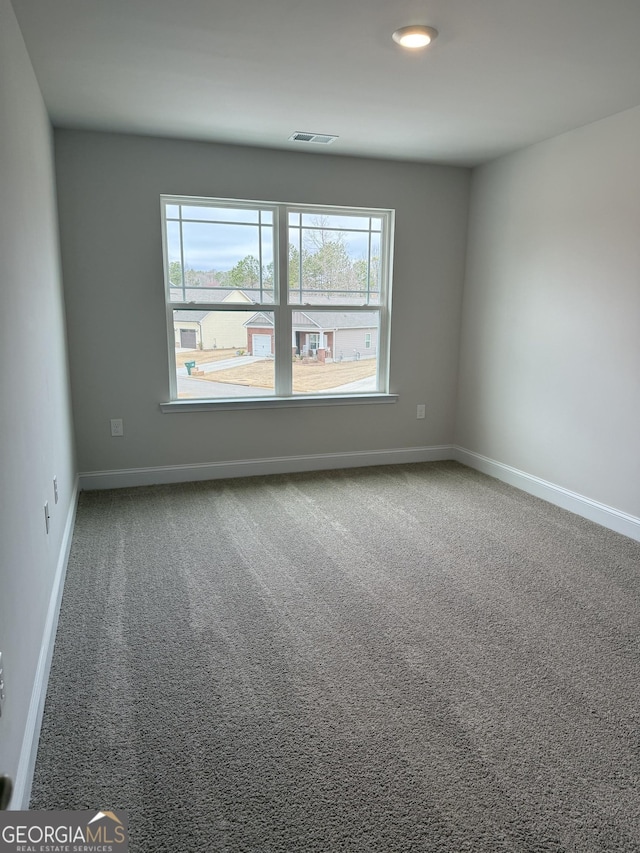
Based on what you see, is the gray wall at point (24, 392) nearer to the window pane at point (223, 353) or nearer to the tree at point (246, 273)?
the window pane at point (223, 353)

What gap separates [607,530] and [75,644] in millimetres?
3113

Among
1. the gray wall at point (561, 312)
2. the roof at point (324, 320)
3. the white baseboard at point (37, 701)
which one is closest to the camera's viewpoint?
the white baseboard at point (37, 701)

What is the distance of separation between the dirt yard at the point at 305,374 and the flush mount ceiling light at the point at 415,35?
254 cm

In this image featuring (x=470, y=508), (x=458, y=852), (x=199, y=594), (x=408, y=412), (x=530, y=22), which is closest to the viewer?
(x=458, y=852)

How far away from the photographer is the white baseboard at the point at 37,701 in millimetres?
1478

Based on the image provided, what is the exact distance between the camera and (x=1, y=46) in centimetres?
191

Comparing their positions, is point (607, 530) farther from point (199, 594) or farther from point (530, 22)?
point (530, 22)

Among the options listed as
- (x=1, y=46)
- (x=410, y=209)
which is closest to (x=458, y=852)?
(x=1, y=46)

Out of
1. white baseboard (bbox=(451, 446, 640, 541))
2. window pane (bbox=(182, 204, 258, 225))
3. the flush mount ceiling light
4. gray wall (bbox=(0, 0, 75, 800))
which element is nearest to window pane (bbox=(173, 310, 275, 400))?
window pane (bbox=(182, 204, 258, 225))

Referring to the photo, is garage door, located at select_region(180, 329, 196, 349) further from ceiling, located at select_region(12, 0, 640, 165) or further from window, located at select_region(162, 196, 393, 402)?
ceiling, located at select_region(12, 0, 640, 165)

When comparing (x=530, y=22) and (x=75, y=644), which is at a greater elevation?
(x=530, y=22)

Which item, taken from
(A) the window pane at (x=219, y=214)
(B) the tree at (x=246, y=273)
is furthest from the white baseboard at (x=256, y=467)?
(A) the window pane at (x=219, y=214)

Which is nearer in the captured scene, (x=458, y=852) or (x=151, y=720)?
(x=458, y=852)

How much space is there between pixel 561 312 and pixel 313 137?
2.11 meters
